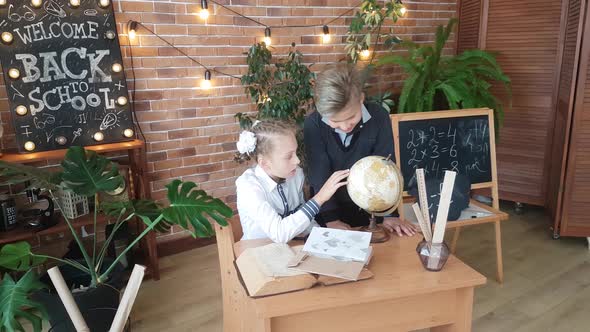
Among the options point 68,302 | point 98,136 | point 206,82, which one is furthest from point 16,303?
point 206,82

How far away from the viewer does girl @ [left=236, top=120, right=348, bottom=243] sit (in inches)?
57.6

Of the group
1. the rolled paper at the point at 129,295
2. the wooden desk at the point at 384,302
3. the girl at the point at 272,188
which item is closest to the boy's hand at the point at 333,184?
the girl at the point at 272,188

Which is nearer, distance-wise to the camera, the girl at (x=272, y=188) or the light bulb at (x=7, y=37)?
the girl at (x=272, y=188)

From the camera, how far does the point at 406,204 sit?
264cm

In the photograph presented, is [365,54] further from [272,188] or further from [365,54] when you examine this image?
[272,188]

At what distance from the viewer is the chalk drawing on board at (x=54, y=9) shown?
2295 mm

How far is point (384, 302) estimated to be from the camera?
4.18 ft

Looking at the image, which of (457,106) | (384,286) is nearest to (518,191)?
(457,106)

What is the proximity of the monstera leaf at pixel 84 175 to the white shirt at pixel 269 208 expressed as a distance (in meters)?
0.50

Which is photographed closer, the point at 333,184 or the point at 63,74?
the point at 333,184

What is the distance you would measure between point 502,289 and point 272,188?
164cm

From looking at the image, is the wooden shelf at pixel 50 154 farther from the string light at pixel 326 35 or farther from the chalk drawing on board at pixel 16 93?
the string light at pixel 326 35

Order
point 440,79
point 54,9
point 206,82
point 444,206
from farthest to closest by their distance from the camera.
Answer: point 440,79
point 206,82
point 54,9
point 444,206

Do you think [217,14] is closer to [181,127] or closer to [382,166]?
[181,127]
